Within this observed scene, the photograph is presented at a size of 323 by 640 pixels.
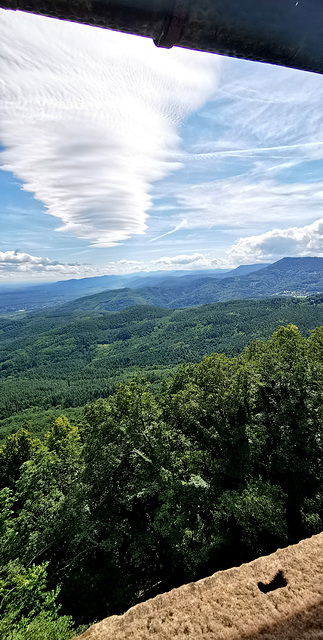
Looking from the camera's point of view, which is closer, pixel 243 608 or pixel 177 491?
pixel 243 608

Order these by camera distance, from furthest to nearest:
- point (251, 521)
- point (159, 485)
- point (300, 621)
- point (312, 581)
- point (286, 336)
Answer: point (286, 336), point (159, 485), point (251, 521), point (312, 581), point (300, 621)

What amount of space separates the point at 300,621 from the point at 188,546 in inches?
457

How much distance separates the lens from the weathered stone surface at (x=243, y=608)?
872 centimetres

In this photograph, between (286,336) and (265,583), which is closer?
(265,583)

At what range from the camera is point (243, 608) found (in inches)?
383

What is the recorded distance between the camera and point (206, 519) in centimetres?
1997

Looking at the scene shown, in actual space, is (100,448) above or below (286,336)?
below

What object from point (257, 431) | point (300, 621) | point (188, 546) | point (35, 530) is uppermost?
point (300, 621)

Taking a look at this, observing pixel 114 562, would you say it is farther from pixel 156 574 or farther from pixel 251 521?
pixel 251 521

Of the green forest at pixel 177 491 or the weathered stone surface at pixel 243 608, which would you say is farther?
the green forest at pixel 177 491

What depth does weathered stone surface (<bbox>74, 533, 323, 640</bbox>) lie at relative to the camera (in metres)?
8.72

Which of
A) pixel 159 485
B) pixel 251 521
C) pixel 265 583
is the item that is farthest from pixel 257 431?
pixel 265 583

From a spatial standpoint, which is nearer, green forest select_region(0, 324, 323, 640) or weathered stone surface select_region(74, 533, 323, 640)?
weathered stone surface select_region(74, 533, 323, 640)

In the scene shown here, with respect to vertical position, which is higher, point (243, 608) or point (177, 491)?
point (243, 608)
